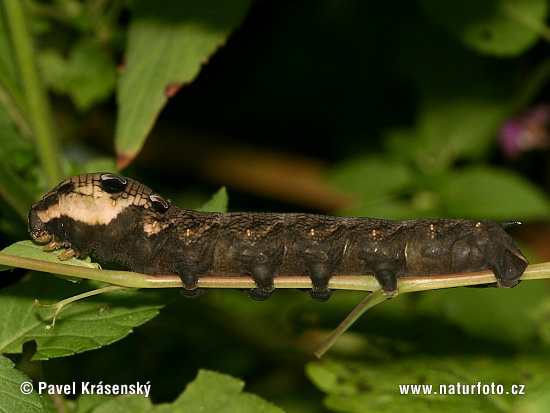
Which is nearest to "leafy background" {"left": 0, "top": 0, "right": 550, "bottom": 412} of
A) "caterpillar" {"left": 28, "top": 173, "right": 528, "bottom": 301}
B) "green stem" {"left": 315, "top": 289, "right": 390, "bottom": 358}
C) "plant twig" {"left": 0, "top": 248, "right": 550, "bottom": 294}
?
"caterpillar" {"left": 28, "top": 173, "right": 528, "bottom": 301}

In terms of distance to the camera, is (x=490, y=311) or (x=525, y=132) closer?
(x=490, y=311)

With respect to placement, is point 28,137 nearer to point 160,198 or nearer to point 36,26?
point 36,26

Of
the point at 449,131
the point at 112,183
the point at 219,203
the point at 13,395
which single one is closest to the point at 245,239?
the point at 219,203

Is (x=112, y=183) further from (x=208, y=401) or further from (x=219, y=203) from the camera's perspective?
(x=208, y=401)

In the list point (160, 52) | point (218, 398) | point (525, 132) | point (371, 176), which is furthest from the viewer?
point (371, 176)

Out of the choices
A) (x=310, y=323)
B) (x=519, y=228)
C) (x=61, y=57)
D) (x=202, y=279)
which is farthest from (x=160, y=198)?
(x=519, y=228)

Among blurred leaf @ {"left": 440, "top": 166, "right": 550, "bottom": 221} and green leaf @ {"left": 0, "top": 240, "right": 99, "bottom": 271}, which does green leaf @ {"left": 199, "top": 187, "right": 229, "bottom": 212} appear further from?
blurred leaf @ {"left": 440, "top": 166, "right": 550, "bottom": 221}
